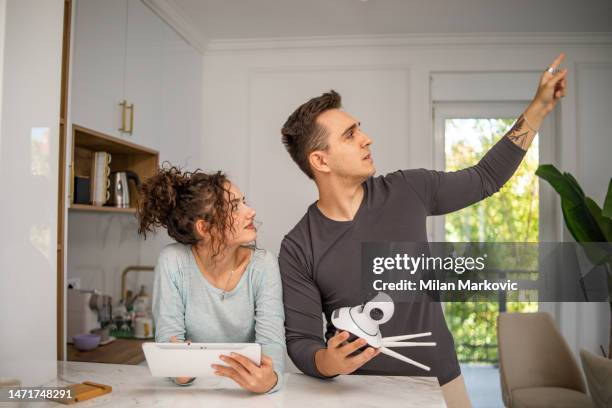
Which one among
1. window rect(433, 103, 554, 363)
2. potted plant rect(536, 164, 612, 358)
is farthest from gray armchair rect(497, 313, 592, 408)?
window rect(433, 103, 554, 363)

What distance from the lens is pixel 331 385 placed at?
Answer: 1315 millimetres

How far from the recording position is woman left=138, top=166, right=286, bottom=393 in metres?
1.42

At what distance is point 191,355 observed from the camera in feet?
3.76

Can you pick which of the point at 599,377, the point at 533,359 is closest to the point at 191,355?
the point at 599,377

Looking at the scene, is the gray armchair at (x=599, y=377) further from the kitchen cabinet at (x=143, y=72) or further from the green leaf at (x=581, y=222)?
the kitchen cabinet at (x=143, y=72)

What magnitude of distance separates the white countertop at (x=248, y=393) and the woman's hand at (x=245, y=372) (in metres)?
0.04

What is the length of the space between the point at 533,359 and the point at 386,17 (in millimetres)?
2356

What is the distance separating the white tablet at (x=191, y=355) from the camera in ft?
3.74

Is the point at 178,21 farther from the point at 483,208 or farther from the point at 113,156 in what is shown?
the point at 483,208

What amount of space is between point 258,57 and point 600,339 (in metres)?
3.33

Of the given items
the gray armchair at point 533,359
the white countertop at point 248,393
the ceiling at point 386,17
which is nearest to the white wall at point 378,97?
the ceiling at point 386,17

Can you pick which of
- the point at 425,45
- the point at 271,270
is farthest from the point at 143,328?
the point at 425,45

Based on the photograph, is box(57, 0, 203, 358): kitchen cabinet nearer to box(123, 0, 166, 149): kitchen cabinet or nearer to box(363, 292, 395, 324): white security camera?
box(123, 0, 166, 149): kitchen cabinet

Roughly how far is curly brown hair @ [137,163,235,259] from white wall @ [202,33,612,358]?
256 centimetres
